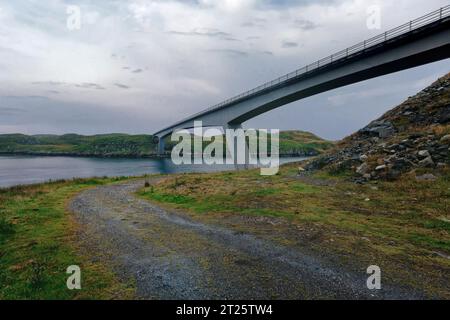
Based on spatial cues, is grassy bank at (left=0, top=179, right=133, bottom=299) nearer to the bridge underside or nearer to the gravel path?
the gravel path

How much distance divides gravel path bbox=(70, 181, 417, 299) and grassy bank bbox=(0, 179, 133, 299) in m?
0.58

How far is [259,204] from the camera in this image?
16.4 m

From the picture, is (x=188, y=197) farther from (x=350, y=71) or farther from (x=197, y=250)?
(x=350, y=71)

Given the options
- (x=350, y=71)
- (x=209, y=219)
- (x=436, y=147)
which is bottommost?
(x=209, y=219)

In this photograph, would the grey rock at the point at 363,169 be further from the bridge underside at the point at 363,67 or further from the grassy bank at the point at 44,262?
the grassy bank at the point at 44,262

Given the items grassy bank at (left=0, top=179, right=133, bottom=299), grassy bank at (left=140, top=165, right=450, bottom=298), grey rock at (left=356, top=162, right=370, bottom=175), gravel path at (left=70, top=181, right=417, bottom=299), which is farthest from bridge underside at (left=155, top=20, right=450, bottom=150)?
grassy bank at (left=0, top=179, right=133, bottom=299)

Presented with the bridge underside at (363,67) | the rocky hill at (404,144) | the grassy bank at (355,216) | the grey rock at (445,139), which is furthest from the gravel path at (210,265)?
the bridge underside at (363,67)

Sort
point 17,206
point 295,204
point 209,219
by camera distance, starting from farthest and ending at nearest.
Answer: point 17,206 < point 295,204 < point 209,219

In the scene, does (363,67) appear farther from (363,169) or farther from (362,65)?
(363,169)

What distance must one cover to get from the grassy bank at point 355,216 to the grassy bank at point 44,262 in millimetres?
6376

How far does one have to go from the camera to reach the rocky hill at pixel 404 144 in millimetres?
18391

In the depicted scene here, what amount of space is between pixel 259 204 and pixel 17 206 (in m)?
16.5

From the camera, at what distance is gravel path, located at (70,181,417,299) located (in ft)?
21.2
